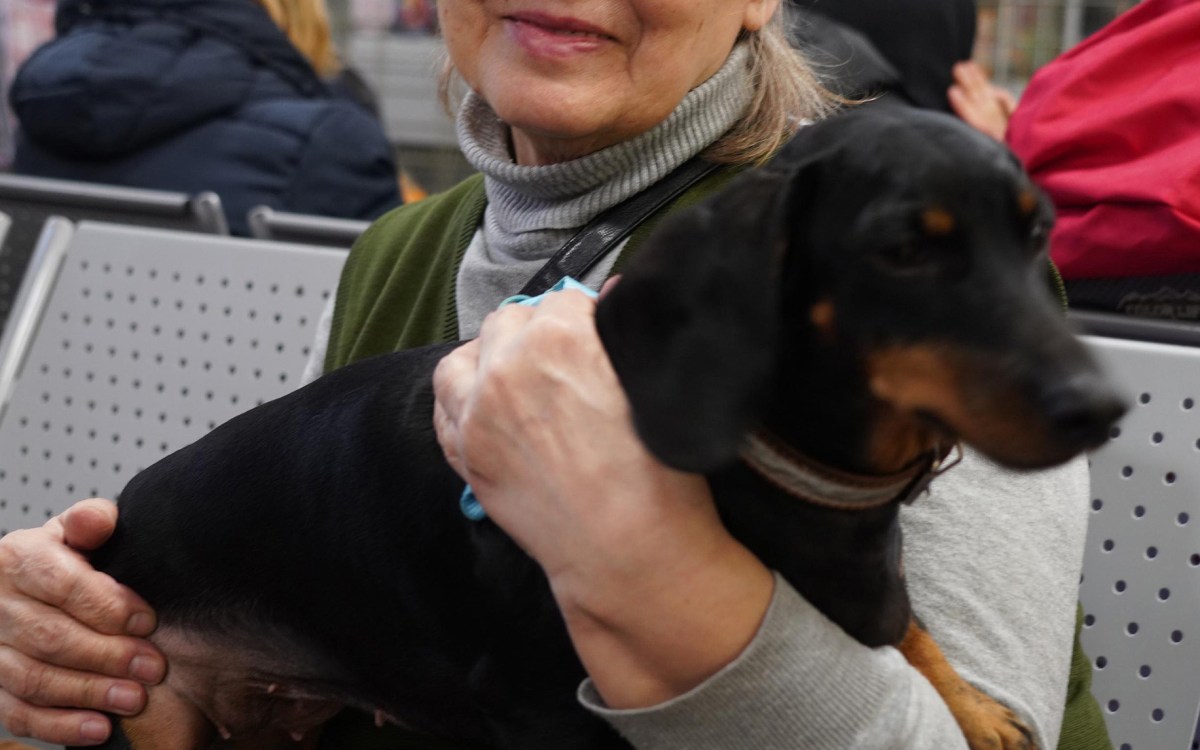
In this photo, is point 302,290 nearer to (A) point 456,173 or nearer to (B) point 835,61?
(B) point 835,61

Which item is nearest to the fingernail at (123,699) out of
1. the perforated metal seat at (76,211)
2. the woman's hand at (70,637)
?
the woman's hand at (70,637)

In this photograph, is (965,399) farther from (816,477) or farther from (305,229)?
(305,229)

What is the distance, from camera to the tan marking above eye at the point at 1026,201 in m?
0.82

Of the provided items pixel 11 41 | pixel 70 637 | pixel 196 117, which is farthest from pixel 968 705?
pixel 11 41

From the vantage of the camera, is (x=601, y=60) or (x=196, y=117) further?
(x=196, y=117)

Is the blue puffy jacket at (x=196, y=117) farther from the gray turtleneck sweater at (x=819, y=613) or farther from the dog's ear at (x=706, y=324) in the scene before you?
the dog's ear at (x=706, y=324)

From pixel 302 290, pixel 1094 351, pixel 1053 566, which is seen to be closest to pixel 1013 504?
pixel 1053 566

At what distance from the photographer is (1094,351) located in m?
0.78

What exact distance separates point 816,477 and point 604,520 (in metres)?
0.14

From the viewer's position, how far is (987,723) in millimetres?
969

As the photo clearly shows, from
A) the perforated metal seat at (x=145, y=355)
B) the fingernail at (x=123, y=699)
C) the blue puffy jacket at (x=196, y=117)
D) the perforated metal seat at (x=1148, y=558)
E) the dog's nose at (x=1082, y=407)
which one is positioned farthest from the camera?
the blue puffy jacket at (x=196, y=117)

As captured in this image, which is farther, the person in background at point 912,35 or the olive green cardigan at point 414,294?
the person in background at point 912,35

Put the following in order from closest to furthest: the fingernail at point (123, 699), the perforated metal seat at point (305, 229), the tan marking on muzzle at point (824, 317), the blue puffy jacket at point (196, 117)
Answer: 1. the tan marking on muzzle at point (824, 317)
2. the fingernail at point (123, 699)
3. the perforated metal seat at point (305, 229)
4. the blue puffy jacket at point (196, 117)

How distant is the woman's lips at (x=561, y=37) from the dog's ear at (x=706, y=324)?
435 millimetres
